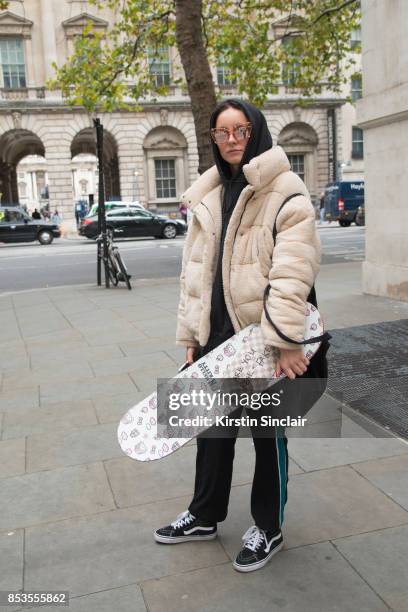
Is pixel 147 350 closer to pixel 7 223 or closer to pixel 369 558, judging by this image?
pixel 369 558

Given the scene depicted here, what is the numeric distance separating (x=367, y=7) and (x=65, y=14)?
35242 mm

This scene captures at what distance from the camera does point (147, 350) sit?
6336mm

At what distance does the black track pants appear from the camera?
8.63ft

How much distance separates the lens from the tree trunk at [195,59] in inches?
426

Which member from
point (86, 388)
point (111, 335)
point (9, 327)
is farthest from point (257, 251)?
point (9, 327)

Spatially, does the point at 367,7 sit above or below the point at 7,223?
above

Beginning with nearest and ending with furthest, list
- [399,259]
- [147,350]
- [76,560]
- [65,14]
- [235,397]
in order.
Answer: [235,397] → [76,560] → [147,350] → [399,259] → [65,14]

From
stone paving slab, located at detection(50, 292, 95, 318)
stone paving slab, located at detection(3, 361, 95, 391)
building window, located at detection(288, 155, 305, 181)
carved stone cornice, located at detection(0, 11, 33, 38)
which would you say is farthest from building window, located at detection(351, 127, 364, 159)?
stone paving slab, located at detection(3, 361, 95, 391)

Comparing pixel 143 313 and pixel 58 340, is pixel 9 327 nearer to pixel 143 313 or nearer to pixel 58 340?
pixel 58 340

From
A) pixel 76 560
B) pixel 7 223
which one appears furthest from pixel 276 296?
pixel 7 223

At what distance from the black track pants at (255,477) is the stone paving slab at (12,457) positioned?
137 cm

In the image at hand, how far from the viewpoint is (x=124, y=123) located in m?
38.7

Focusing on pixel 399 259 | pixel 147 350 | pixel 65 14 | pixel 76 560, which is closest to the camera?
pixel 76 560

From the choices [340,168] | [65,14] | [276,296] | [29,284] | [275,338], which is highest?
[65,14]
